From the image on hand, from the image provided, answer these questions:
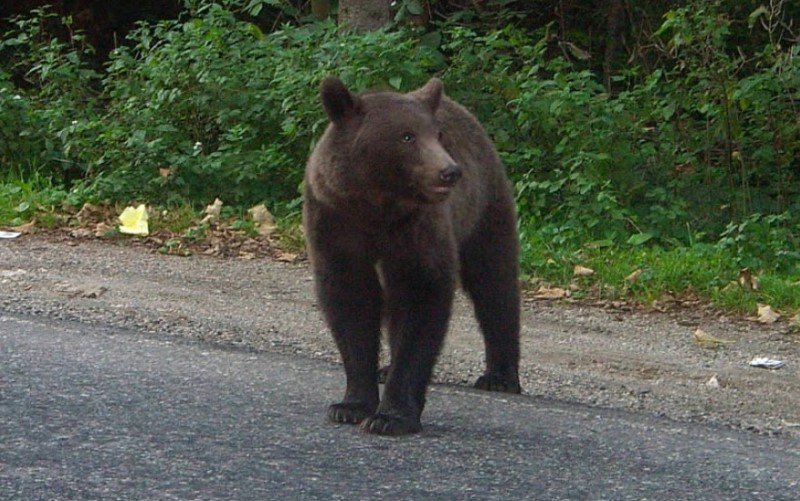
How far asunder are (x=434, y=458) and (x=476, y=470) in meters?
0.22

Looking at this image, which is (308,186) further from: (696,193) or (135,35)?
(135,35)

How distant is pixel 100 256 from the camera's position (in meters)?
9.78

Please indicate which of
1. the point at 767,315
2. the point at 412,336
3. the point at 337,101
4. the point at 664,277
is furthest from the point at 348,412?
the point at 664,277

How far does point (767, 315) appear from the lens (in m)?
8.98

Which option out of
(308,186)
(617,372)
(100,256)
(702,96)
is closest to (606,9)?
(702,96)

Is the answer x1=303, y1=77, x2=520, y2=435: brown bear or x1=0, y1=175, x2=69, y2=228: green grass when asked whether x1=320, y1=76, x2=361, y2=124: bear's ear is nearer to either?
x1=303, y1=77, x2=520, y2=435: brown bear

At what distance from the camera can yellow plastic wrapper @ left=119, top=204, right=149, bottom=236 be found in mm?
10641

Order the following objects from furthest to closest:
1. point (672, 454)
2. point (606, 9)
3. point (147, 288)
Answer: point (606, 9) → point (147, 288) → point (672, 454)

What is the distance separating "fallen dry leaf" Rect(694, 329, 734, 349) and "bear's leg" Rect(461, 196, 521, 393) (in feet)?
5.73

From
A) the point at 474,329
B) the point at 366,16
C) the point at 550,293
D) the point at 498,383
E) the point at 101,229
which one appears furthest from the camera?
the point at 366,16

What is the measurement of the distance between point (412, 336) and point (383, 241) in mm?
385

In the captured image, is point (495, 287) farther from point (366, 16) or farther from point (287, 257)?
point (366, 16)

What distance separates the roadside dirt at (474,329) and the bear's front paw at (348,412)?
1237mm

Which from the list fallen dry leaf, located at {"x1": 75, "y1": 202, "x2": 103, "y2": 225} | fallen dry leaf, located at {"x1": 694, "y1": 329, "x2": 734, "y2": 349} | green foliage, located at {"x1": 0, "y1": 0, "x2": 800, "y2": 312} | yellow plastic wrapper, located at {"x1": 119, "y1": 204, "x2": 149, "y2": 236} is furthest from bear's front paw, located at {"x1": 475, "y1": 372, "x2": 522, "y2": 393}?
fallen dry leaf, located at {"x1": 75, "y1": 202, "x2": 103, "y2": 225}
